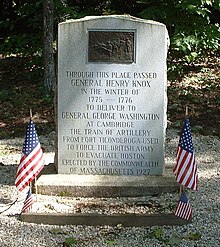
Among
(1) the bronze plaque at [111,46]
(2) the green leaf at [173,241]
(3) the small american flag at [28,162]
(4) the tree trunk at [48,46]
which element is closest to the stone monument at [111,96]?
(1) the bronze plaque at [111,46]

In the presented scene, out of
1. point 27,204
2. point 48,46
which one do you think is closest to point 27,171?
point 27,204

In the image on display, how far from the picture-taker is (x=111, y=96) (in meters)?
6.10

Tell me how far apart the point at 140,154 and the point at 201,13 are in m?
5.81

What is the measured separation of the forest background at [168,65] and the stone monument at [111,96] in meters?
3.36

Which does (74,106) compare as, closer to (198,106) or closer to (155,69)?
(155,69)

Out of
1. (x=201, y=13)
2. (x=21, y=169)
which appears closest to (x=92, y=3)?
(x=201, y=13)

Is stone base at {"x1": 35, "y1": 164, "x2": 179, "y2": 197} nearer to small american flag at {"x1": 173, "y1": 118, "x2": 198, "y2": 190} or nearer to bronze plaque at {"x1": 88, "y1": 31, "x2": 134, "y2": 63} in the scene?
small american flag at {"x1": 173, "y1": 118, "x2": 198, "y2": 190}

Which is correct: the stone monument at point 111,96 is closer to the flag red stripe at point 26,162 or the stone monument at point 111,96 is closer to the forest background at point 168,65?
the flag red stripe at point 26,162

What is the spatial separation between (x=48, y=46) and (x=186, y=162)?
6320 millimetres

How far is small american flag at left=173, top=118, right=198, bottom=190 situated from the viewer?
5246 mm

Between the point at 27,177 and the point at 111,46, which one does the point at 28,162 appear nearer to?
the point at 27,177

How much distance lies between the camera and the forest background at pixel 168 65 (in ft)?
33.9

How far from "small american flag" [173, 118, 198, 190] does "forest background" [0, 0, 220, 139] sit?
4099mm

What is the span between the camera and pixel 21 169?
5.32 m
